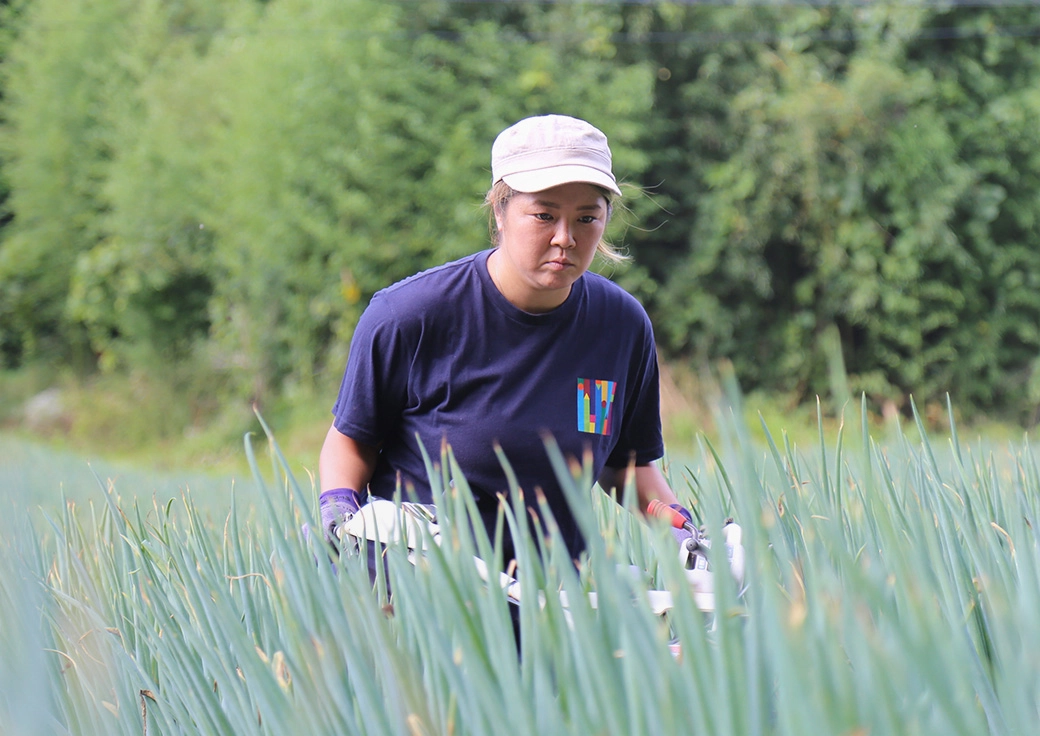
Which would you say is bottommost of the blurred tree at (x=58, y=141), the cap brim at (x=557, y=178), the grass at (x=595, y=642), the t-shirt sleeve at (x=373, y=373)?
the grass at (x=595, y=642)

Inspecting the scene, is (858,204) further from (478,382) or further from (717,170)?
(478,382)

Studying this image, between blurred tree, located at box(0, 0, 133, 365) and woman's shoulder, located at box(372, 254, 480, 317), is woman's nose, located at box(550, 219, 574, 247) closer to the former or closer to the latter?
woman's shoulder, located at box(372, 254, 480, 317)

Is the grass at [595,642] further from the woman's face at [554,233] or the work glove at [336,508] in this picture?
the woman's face at [554,233]

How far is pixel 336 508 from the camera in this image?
3.96 ft

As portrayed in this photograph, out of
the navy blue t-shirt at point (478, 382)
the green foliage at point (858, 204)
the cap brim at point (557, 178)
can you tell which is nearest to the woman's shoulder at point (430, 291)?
the navy blue t-shirt at point (478, 382)

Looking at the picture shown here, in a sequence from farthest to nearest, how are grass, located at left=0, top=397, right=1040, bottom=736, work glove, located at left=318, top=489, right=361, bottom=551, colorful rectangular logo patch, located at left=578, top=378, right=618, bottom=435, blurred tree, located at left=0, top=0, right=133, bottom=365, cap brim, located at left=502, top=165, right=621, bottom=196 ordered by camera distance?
blurred tree, located at left=0, top=0, right=133, bottom=365
colorful rectangular logo patch, located at left=578, top=378, right=618, bottom=435
cap brim, located at left=502, top=165, right=621, bottom=196
work glove, located at left=318, top=489, right=361, bottom=551
grass, located at left=0, top=397, right=1040, bottom=736

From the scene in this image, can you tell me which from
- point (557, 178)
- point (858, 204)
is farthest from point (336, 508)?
point (858, 204)

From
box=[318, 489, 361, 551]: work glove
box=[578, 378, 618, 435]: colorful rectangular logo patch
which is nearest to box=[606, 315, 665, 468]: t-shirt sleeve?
box=[578, 378, 618, 435]: colorful rectangular logo patch

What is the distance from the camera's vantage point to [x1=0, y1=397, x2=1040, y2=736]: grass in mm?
520

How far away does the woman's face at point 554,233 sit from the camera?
139 centimetres

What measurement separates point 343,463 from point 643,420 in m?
0.52

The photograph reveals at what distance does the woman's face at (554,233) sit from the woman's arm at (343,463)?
357mm

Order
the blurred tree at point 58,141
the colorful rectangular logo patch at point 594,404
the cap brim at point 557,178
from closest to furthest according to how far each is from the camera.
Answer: the cap brim at point 557,178 → the colorful rectangular logo patch at point 594,404 → the blurred tree at point 58,141

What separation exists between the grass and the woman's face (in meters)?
0.40
